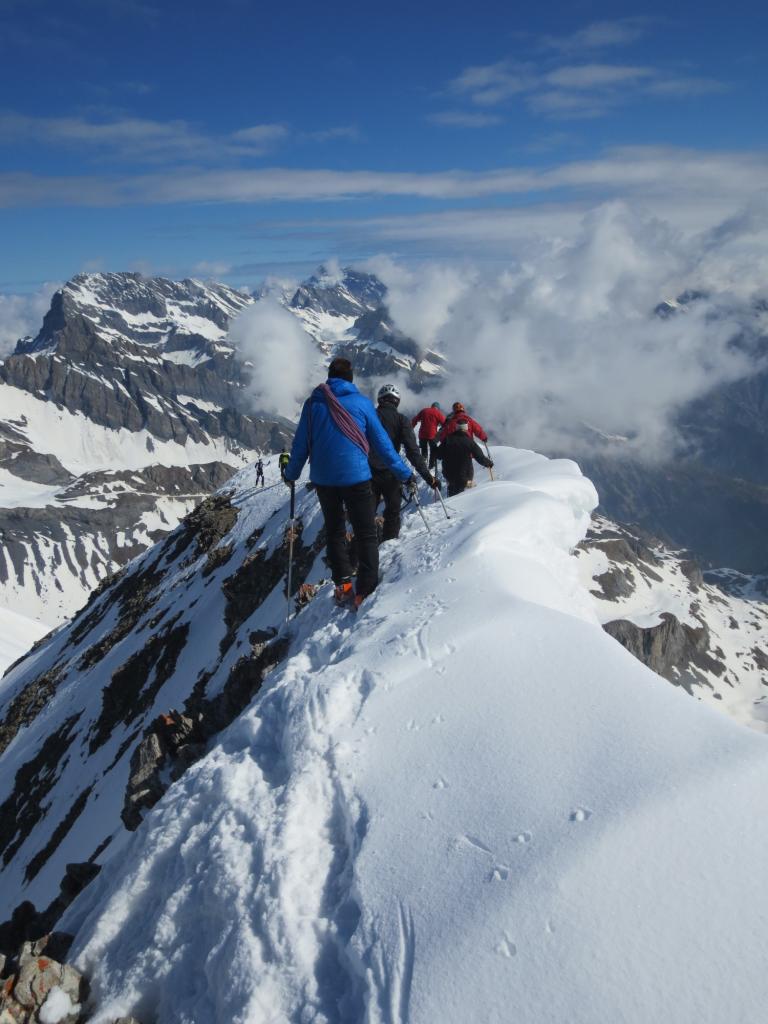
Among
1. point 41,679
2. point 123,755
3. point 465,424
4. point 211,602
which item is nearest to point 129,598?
point 41,679

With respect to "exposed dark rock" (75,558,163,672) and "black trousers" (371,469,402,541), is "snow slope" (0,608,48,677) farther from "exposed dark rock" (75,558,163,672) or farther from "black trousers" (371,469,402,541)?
"black trousers" (371,469,402,541)

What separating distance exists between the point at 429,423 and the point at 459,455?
5.17ft

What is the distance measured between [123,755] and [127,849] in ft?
54.3

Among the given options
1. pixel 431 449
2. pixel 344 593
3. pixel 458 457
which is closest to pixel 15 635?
pixel 431 449

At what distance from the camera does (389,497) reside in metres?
14.5

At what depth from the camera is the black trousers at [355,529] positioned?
35.2 ft

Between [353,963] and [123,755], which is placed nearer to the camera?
[353,963]

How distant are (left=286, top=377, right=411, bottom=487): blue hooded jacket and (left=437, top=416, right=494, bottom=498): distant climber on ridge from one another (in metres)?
7.97

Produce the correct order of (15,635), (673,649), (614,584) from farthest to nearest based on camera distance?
(614,584), (673,649), (15,635)

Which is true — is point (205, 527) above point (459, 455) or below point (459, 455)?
below

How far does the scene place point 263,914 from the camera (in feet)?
18.2

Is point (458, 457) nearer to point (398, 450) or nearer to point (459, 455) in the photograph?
point (459, 455)

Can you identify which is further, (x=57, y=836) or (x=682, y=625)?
(x=682, y=625)

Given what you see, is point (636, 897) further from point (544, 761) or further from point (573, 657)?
point (573, 657)
